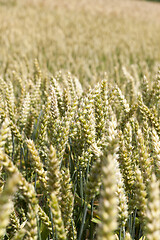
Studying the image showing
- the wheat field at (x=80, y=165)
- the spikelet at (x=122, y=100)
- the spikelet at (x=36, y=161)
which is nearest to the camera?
the wheat field at (x=80, y=165)

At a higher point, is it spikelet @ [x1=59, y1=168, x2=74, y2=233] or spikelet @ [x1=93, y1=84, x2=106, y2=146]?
spikelet @ [x1=93, y1=84, x2=106, y2=146]

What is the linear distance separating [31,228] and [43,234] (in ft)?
1.43

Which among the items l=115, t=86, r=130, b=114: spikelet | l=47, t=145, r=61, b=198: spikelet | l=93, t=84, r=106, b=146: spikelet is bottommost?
l=47, t=145, r=61, b=198: spikelet

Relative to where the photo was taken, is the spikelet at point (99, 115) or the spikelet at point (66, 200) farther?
the spikelet at point (99, 115)

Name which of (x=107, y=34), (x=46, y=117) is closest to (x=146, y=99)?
(x=46, y=117)

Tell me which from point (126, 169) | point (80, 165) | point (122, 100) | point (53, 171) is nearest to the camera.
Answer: point (53, 171)

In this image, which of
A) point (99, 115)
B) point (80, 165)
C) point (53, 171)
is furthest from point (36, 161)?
point (99, 115)

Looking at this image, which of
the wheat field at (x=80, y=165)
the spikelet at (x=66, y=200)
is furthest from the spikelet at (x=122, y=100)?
the spikelet at (x=66, y=200)

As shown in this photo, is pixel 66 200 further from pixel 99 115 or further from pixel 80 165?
pixel 99 115

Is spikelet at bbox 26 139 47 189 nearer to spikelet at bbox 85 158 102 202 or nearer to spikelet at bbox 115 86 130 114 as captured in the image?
spikelet at bbox 85 158 102 202

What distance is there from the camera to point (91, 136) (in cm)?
85

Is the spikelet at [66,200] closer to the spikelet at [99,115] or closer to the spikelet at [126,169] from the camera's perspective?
the spikelet at [126,169]

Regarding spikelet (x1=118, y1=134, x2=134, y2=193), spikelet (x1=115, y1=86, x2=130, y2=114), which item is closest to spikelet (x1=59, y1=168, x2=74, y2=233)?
spikelet (x1=118, y1=134, x2=134, y2=193)

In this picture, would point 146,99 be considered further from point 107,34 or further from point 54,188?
point 107,34
